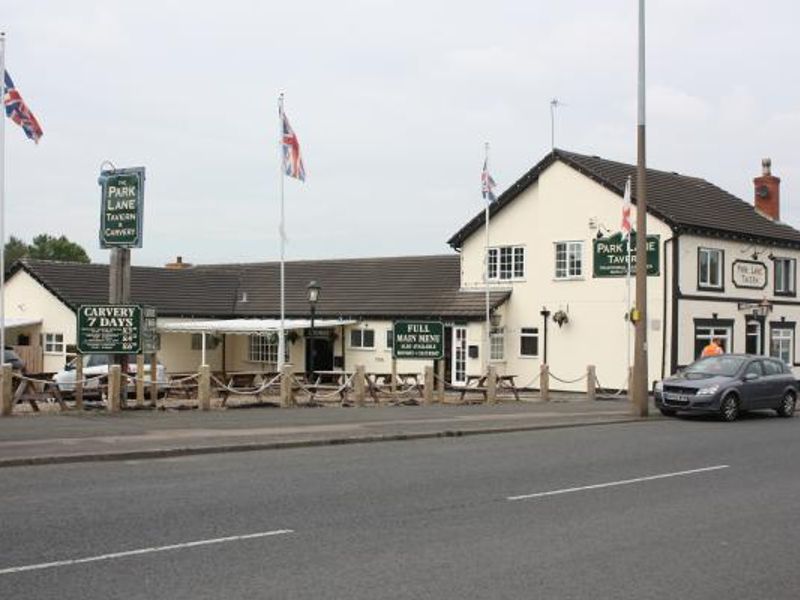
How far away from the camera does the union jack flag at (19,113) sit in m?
20.3

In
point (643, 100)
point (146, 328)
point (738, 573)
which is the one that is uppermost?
point (643, 100)

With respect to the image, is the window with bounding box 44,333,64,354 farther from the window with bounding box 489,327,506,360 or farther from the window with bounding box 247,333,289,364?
the window with bounding box 489,327,506,360

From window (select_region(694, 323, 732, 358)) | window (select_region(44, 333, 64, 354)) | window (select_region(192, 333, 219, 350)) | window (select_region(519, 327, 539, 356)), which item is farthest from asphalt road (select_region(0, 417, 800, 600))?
window (select_region(192, 333, 219, 350))

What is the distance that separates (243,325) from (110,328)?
62.0 feet

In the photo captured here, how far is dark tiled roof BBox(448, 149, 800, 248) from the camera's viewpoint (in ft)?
111

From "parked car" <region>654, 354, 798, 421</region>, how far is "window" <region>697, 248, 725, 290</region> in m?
9.70

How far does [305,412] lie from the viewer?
20953mm

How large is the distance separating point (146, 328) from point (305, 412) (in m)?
4.45

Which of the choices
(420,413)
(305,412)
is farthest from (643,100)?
(305,412)

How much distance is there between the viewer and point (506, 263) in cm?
3766

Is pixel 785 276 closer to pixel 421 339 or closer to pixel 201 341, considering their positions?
pixel 421 339

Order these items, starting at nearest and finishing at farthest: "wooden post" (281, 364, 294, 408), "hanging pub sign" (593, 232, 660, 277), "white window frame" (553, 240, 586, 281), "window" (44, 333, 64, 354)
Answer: "wooden post" (281, 364, 294, 408) < "hanging pub sign" (593, 232, 660, 277) < "white window frame" (553, 240, 586, 281) < "window" (44, 333, 64, 354)

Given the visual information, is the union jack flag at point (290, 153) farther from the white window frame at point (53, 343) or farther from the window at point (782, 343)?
the window at point (782, 343)

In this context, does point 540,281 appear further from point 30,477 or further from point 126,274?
point 30,477
